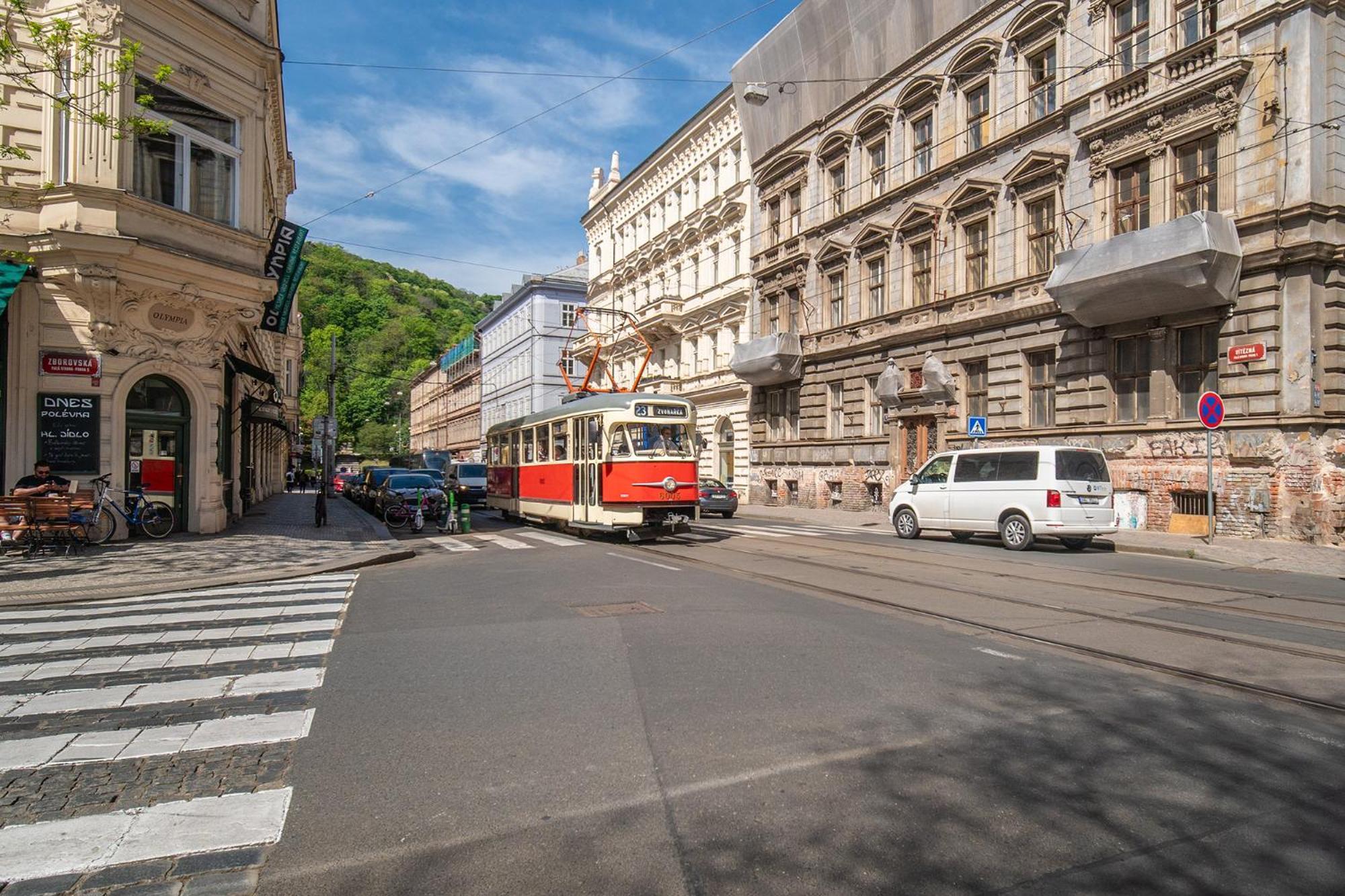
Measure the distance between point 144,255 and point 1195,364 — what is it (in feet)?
72.2

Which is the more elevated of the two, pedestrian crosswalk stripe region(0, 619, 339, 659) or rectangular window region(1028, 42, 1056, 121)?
rectangular window region(1028, 42, 1056, 121)

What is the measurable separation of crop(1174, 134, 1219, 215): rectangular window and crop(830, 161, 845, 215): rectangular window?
13804mm

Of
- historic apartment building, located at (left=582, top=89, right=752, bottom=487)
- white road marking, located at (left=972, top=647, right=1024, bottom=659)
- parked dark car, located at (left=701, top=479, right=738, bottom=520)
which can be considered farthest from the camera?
historic apartment building, located at (left=582, top=89, right=752, bottom=487)

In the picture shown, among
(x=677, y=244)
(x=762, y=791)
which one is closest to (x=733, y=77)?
(x=677, y=244)

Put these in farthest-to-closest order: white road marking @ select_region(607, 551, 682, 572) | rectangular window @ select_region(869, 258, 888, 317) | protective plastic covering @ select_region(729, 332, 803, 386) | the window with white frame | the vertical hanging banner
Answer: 1. protective plastic covering @ select_region(729, 332, 803, 386)
2. rectangular window @ select_region(869, 258, 888, 317)
3. the vertical hanging banner
4. the window with white frame
5. white road marking @ select_region(607, 551, 682, 572)

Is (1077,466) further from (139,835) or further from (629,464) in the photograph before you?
(139,835)

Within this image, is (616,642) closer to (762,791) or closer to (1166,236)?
(762,791)

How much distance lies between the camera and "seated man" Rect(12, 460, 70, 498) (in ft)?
43.0

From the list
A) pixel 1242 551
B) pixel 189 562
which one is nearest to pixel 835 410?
pixel 1242 551

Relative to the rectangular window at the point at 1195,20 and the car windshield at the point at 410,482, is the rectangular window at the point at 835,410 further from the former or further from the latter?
the rectangular window at the point at 1195,20

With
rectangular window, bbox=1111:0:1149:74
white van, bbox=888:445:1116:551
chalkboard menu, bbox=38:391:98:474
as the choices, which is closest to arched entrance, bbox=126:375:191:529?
chalkboard menu, bbox=38:391:98:474

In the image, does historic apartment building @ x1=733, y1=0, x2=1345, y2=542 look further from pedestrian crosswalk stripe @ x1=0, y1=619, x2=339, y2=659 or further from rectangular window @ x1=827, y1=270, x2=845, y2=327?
pedestrian crosswalk stripe @ x1=0, y1=619, x2=339, y2=659

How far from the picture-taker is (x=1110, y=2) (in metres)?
20.7

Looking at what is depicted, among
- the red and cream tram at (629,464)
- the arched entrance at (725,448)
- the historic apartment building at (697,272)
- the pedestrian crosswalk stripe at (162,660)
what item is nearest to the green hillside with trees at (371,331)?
the historic apartment building at (697,272)
